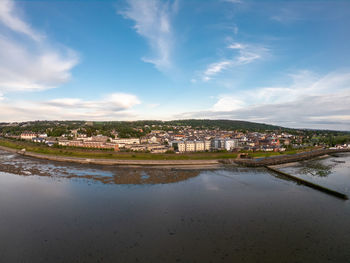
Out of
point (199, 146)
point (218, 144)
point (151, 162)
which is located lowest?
point (151, 162)

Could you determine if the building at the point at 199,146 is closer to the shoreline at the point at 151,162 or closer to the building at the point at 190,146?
the building at the point at 190,146

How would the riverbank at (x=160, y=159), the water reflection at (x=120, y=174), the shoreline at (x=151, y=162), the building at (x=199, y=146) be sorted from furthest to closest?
the building at (x=199, y=146)
the riverbank at (x=160, y=159)
the shoreline at (x=151, y=162)
the water reflection at (x=120, y=174)

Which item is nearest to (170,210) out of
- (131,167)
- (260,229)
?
(260,229)

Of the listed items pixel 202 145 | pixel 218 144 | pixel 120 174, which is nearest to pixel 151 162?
pixel 120 174

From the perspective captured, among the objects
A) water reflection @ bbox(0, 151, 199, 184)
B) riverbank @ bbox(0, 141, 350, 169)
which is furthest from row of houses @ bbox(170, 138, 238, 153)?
water reflection @ bbox(0, 151, 199, 184)

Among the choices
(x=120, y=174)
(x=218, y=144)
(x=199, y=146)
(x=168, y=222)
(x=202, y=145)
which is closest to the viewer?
(x=168, y=222)

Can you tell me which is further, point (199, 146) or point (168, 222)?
point (199, 146)

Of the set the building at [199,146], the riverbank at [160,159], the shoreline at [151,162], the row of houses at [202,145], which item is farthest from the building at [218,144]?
the shoreline at [151,162]

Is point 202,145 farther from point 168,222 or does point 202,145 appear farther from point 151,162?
point 168,222
